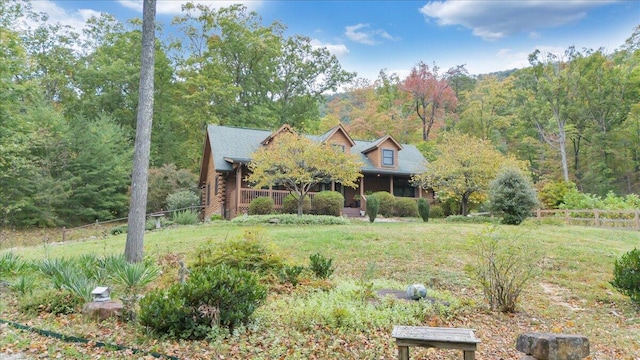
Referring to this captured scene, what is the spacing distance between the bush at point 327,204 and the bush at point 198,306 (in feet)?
50.5

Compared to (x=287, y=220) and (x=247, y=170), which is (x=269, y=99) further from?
(x=287, y=220)

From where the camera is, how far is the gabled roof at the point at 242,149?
2105 centimetres

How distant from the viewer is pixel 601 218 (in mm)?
18672

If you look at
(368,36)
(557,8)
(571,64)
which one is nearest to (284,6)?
(368,36)

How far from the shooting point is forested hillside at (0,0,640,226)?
87.5 ft

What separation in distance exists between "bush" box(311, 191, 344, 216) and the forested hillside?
34.3ft

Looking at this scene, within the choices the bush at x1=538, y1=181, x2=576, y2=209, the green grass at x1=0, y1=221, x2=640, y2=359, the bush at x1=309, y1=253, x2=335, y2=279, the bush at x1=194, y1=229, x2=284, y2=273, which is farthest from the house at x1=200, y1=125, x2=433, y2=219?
the bush at x1=309, y1=253, x2=335, y2=279

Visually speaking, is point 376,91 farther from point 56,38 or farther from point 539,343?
point 539,343

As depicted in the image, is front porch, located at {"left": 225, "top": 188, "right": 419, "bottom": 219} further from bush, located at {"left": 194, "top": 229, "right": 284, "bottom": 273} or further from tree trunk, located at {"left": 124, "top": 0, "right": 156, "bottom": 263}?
bush, located at {"left": 194, "top": 229, "right": 284, "bottom": 273}

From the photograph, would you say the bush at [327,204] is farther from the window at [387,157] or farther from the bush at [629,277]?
the bush at [629,277]

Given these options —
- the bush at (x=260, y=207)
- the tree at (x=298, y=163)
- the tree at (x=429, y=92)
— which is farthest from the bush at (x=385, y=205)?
the tree at (x=429, y=92)

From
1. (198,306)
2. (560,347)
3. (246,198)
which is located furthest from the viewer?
(246,198)

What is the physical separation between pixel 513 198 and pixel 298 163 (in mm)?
9458

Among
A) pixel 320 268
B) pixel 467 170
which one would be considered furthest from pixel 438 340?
pixel 467 170
